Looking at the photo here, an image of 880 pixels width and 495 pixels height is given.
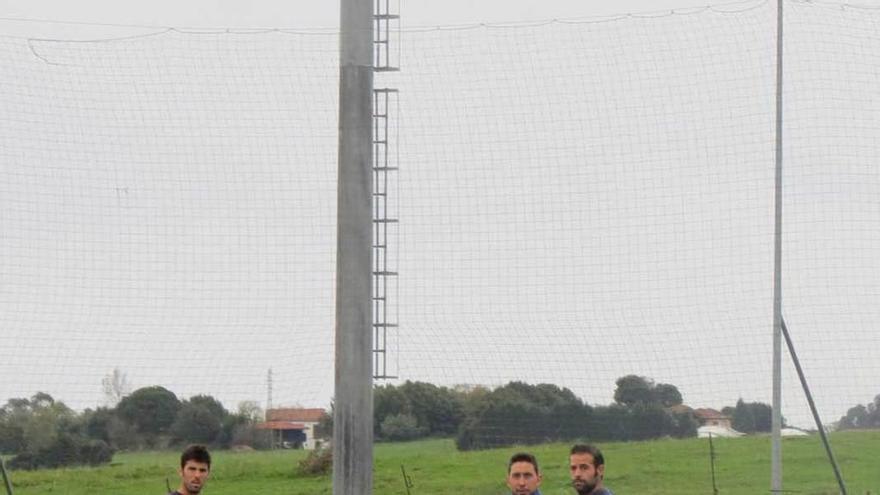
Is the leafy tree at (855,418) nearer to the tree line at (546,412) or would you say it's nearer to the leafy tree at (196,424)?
the tree line at (546,412)

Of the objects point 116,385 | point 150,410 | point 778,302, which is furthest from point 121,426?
→ point 778,302

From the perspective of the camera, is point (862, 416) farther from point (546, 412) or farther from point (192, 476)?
point (192, 476)

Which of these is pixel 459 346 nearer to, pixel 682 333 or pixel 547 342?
pixel 547 342

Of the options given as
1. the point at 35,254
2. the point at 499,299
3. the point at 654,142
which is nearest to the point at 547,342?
the point at 499,299

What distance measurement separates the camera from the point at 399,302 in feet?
31.0

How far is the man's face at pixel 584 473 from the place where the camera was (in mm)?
6375

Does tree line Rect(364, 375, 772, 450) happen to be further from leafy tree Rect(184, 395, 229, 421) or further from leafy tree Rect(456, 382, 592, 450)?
leafy tree Rect(184, 395, 229, 421)

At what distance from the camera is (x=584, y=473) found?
251 inches

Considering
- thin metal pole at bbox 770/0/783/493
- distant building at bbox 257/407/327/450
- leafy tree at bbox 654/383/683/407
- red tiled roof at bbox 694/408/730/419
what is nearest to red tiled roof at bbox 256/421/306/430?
distant building at bbox 257/407/327/450

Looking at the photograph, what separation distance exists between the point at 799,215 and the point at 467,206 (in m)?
1.81

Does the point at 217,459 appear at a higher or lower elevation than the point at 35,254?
lower

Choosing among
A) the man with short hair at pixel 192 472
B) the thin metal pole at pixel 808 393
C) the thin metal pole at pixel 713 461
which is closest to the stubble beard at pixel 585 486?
the man with short hair at pixel 192 472

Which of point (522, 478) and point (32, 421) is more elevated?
point (32, 421)

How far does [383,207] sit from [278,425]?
5.16 ft
